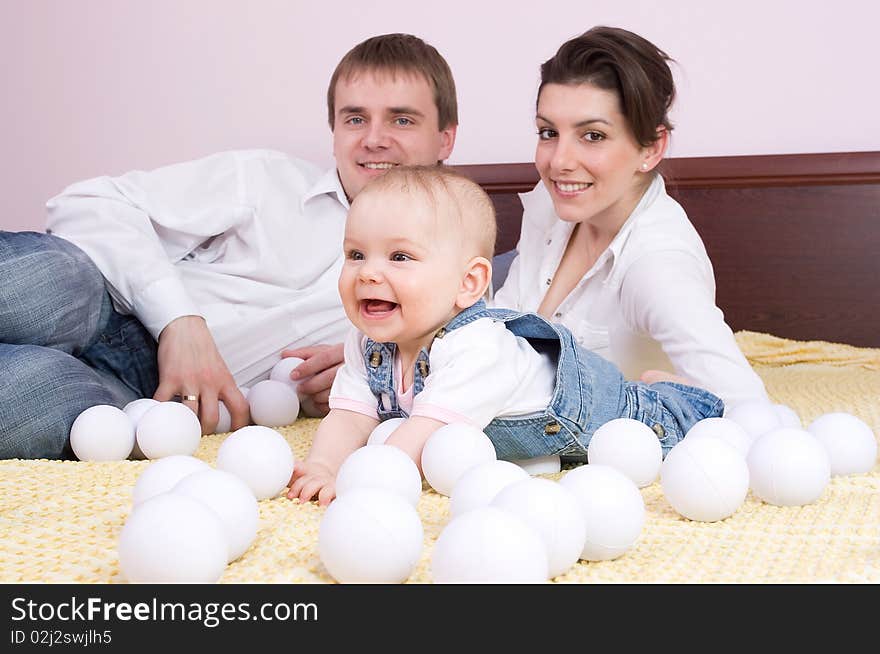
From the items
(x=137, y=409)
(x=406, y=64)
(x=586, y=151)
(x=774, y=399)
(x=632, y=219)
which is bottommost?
(x=774, y=399)

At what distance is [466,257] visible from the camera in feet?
4.10

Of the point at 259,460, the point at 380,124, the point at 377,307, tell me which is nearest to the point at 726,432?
the point at 377,307

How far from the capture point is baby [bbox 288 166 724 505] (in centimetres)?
119

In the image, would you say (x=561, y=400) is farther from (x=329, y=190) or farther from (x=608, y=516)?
(x=329, y=190)

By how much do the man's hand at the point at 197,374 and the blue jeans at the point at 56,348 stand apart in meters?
0.09

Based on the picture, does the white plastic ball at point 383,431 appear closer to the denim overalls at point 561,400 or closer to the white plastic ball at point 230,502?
the denim overalls at point 561,400

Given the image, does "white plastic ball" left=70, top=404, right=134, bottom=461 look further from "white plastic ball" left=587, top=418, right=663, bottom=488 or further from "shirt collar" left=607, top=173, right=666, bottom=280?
"shirt collar" left=607, top=173, right=666, bottom=280

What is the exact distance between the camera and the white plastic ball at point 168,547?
72 cm

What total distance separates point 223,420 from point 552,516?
3.11ft

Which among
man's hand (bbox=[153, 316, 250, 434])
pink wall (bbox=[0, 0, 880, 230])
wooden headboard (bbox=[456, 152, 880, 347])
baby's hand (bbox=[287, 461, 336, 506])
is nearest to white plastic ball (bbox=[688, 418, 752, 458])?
baby's hand (bbox=[287, 461, 336, 506])

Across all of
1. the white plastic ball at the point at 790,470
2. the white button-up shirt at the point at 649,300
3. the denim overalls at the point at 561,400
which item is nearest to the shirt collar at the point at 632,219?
the white button-up shirt at the point at 649,300

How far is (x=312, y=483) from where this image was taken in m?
1.10

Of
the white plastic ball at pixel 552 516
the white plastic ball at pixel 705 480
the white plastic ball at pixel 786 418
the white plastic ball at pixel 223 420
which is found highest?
the white plastic ball at pixel 552 516
